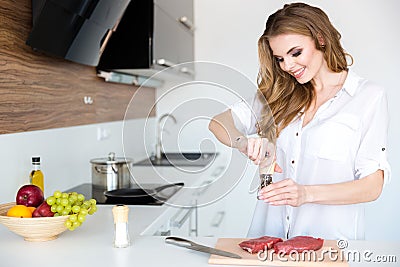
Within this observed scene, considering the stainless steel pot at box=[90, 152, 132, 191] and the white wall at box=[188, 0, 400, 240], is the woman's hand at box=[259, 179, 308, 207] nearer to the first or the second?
the stainless steel pot at box=[90, 152, 132, 191]

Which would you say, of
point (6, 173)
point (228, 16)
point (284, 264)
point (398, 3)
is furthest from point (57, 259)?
point (398, 3)

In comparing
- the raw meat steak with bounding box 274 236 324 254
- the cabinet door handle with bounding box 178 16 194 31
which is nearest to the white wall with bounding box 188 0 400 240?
the cabinet door handle with bounding box 178 16 194 31

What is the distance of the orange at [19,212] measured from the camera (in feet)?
4.91

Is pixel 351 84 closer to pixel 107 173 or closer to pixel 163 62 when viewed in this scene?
pixel 107 173

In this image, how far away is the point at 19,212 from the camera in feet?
4.92

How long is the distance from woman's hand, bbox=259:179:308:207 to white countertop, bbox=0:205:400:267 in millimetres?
189

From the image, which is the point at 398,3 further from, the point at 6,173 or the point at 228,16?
the point at 6,173

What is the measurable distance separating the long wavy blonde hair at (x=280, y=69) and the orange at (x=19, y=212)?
712 millimetres

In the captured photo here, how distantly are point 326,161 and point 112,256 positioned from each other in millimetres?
793

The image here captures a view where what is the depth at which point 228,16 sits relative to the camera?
4.03 m

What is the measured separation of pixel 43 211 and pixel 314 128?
2.94ft

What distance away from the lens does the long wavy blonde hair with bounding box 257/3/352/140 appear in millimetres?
1676

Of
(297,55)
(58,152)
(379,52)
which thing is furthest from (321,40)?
(379,52)

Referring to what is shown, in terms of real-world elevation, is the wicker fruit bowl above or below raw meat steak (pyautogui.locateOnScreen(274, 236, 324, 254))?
above
